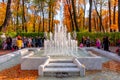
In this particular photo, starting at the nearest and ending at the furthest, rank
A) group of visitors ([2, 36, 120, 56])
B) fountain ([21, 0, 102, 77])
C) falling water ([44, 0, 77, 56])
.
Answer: fountain ([21, 0, 102, 77]) < falling water ([44, 0, 77, 56]) < group of visitors ([2, 36, 120, 56])

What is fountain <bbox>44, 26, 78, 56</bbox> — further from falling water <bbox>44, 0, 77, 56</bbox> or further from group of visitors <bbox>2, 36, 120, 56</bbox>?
group of visitors <bbox>2, 36, 120, 56</bbox>

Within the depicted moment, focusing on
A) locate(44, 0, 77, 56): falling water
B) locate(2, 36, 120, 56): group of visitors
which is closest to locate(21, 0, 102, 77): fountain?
locate(44, 0, 77, 56): falling water

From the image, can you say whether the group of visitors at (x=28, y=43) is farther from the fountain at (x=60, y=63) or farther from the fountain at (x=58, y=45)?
the fountain at (x=60, y=63)

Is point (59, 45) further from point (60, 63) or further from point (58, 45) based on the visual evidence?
point (60, 63)

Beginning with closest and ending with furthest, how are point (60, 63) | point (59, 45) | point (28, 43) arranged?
point (60, 63) → point (59, 45) → point (28, 43)

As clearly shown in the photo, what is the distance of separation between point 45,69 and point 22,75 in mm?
1039

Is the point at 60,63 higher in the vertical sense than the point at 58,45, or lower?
lower

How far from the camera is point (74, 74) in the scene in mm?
12453

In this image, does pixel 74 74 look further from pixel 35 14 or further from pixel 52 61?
pixel 35 14

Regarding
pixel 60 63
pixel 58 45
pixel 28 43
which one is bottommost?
pixel 28 43

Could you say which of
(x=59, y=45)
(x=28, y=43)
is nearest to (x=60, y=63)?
(x=59, y=45)

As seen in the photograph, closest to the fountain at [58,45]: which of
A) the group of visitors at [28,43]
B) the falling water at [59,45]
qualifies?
the falling water at [59,45]

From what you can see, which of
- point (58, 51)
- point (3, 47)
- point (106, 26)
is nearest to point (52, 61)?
point (58, 51)

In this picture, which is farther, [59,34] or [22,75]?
[59,34]
